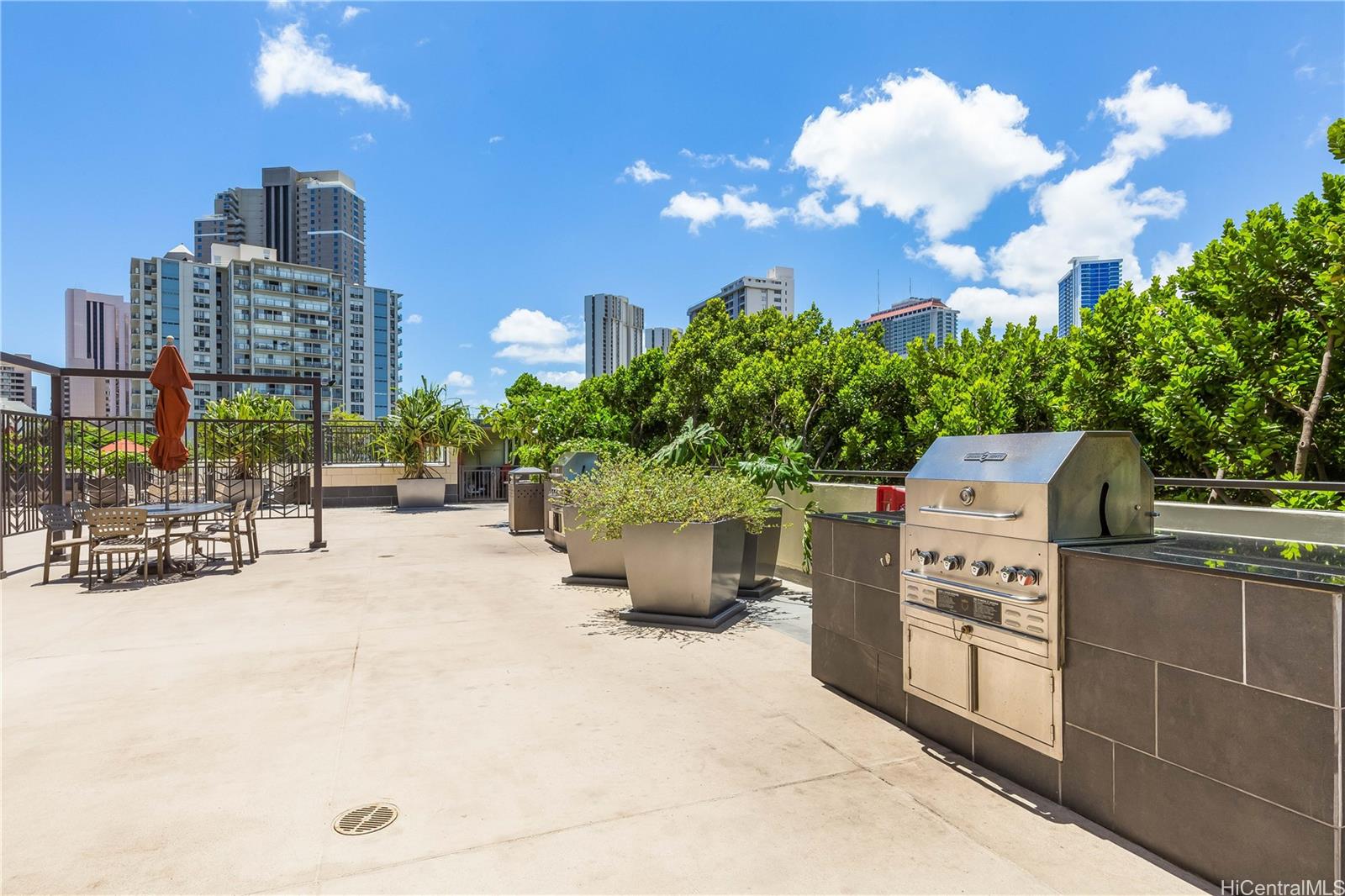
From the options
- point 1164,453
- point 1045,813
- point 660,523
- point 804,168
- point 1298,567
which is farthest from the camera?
point 804,168

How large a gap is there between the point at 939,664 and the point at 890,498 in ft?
7.97

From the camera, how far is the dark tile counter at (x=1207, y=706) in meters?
1.72

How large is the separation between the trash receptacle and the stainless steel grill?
30.3ft

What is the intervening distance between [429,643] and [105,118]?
18500 mm

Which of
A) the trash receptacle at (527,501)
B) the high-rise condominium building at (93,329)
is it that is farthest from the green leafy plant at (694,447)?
the high-rise condominium building at (93,329)

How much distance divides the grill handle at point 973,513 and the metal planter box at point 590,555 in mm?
4510

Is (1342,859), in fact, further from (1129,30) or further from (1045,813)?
(1129,30)

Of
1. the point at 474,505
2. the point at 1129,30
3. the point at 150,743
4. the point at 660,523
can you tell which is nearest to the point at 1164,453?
the point at 1129,30

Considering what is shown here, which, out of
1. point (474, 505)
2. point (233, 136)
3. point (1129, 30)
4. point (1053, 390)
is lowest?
point (474, 505)

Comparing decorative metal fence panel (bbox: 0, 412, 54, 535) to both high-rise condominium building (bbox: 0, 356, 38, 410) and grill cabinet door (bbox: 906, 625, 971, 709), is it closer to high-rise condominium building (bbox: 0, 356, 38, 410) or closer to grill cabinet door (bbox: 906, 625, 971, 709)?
high-rise condominium building (bbox: 0, 356, 38, 410)

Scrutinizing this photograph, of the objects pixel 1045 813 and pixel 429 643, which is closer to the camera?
pixel 1045 813

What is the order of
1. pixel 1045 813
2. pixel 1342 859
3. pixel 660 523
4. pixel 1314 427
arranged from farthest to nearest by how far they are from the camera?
pixel 1314 427, pixel 660 523, pixel 1045 813, pixel 1342 859

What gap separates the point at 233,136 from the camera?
2159 centimetres

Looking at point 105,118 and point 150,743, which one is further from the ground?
point 105,118
